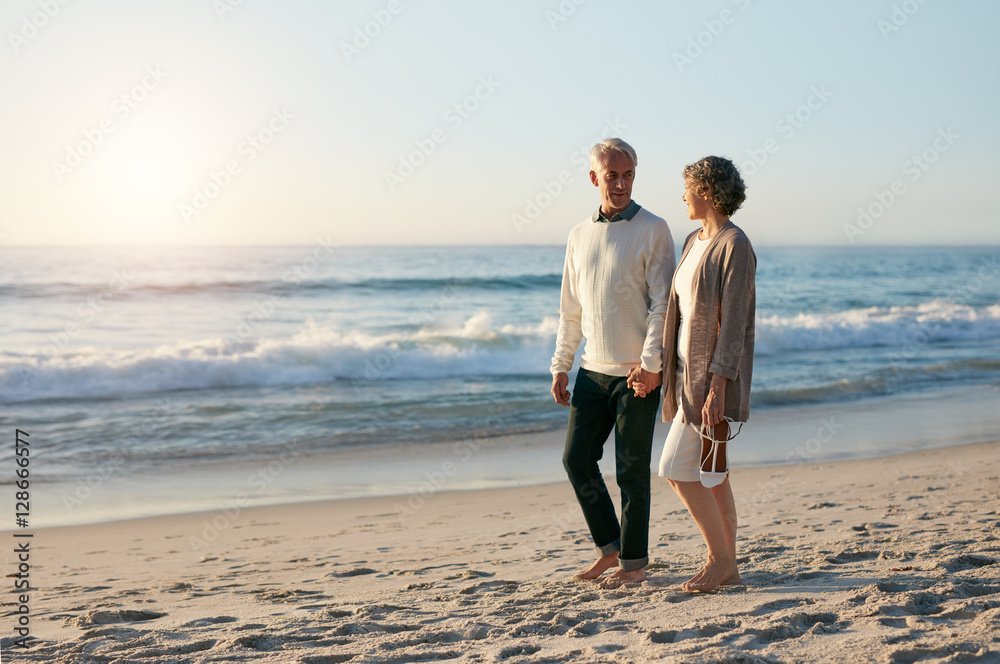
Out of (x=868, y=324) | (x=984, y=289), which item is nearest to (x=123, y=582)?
(x=868, y=324)

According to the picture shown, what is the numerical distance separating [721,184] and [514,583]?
6.82 ft

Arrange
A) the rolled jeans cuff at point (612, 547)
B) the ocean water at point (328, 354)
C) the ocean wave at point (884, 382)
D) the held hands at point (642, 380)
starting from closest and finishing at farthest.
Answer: the held hands at point (642, 380) → the rolled jeans cuff at point (612, 547) → the ocean water at point (328, 354) → the ocean wave at point (884, 382)

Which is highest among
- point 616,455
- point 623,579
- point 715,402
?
point 715,402

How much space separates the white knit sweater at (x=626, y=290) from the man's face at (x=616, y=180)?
3.0 inches

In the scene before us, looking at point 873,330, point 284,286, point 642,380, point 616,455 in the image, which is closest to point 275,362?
point 616,455

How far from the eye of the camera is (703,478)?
2.95 m

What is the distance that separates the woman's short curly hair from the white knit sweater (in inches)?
9.9

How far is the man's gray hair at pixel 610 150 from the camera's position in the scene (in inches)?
124

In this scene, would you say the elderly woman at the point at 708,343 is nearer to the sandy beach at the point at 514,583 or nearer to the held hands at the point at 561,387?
the held hands at the point at 561,387

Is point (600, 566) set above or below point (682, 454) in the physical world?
below

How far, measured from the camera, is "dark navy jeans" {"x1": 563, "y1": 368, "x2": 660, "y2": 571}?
3.14m

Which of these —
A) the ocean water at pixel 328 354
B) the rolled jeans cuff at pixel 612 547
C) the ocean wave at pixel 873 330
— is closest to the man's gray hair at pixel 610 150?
the rolled jeans cuff at pixel 612 547

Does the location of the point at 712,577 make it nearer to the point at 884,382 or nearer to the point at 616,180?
the point at 616,180

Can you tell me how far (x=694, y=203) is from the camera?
9.91 feet
